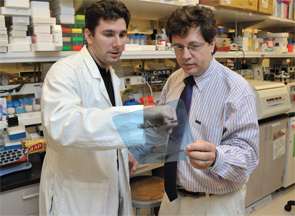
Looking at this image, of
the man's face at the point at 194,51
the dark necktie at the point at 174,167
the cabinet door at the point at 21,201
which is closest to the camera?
the man's face at the point at 194,51

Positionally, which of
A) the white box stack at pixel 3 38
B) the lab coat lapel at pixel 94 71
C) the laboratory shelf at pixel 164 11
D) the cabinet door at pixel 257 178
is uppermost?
the laboratory shelf at pixel 164 11

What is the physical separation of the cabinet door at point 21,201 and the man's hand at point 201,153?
948 millimetres

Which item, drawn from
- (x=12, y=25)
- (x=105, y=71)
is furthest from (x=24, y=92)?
(x=105, y=71)

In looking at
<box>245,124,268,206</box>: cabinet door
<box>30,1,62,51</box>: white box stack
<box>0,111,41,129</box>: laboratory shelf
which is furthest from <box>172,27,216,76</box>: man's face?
<box>245,124,268,206</box>: cabinet door

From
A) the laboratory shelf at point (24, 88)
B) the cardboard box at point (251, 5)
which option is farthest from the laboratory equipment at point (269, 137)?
the laboratory shelf at point (24, 88)

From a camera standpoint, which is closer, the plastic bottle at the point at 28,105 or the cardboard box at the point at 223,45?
the plastic bottle at the point at 28,105

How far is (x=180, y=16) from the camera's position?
115 centimetres

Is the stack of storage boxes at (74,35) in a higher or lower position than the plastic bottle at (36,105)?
higher

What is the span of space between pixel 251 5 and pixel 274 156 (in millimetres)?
1556

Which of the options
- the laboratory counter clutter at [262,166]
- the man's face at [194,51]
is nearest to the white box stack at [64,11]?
the laboratory counter clutter at [262,166]

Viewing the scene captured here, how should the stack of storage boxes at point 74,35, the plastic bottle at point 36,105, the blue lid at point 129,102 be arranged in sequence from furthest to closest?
the blue lid at point 129,102, the plastic bottle at point 36,105, the stack of storage boxes at point 74,35

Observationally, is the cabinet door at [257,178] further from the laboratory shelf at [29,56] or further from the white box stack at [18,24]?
the white box stack at [18,24]

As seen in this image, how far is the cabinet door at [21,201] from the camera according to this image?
136cm

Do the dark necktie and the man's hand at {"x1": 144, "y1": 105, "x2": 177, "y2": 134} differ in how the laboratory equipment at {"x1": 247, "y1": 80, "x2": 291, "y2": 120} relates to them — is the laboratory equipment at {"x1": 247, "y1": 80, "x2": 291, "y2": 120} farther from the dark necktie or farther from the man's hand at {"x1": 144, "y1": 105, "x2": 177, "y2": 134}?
the man's hand at {"x1": 144, "y1": 105, "x2": 177, "y2": 134}
